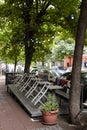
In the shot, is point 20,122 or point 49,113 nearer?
point 49,113

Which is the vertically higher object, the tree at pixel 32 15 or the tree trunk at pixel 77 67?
the tree at pixel 32 15

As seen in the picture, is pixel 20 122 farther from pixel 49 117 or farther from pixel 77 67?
pixel 77 67

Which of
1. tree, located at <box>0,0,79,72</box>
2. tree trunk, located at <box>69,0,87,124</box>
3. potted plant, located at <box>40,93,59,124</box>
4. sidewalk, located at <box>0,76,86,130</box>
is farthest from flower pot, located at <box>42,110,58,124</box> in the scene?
tree, located at <box>0,0,79,72</box>

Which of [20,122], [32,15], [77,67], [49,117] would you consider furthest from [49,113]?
[32,15]

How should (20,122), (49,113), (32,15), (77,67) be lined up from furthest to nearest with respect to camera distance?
(32,15) → (20,122) → (77,67) → (49,113)

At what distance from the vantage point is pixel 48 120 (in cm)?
802

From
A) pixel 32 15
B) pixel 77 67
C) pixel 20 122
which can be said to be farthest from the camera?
pixel 32 15

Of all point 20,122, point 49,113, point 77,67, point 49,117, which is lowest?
point 20,122

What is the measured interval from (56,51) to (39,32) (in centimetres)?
1886

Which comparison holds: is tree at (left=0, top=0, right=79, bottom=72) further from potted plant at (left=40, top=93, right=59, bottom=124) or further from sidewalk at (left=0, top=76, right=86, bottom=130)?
potted plant at (left=40, top=93, right=59, bottom=124)

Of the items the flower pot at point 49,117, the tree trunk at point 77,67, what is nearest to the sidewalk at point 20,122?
the flower pot at point 49,117

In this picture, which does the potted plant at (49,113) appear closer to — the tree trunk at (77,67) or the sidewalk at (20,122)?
the sidewalk at (20,122)

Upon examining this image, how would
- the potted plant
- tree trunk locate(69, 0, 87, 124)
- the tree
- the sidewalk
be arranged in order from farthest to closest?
the tree, tree trunk locate(69, 0, 87, 124), the potted plant, the sidewalk

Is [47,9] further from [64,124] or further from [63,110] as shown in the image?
[64,124]
